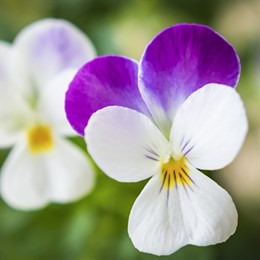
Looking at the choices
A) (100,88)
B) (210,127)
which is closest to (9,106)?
(100,88)

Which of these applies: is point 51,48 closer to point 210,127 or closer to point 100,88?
point 100,88

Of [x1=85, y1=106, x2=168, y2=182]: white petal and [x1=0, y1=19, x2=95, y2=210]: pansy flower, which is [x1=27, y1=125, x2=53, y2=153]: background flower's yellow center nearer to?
[x1=0, y1=19, x2=95, y2=210]: pansy flower

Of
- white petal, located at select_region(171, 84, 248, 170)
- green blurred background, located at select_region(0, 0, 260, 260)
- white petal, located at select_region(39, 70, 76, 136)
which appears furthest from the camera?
green blurred background, located at select_region(0, 0, 260, 260)

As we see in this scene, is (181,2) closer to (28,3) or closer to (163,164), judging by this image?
(28,3)

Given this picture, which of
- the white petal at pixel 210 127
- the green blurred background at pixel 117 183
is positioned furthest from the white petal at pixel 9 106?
the white petal at pixel 210 127

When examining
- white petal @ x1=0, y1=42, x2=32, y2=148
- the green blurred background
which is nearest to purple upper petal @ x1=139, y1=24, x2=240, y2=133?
white petal @ x1=0, y1=42, x2=32, y2=148

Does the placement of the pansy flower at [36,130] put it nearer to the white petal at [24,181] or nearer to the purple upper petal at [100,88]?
the white petal at [24,181]
